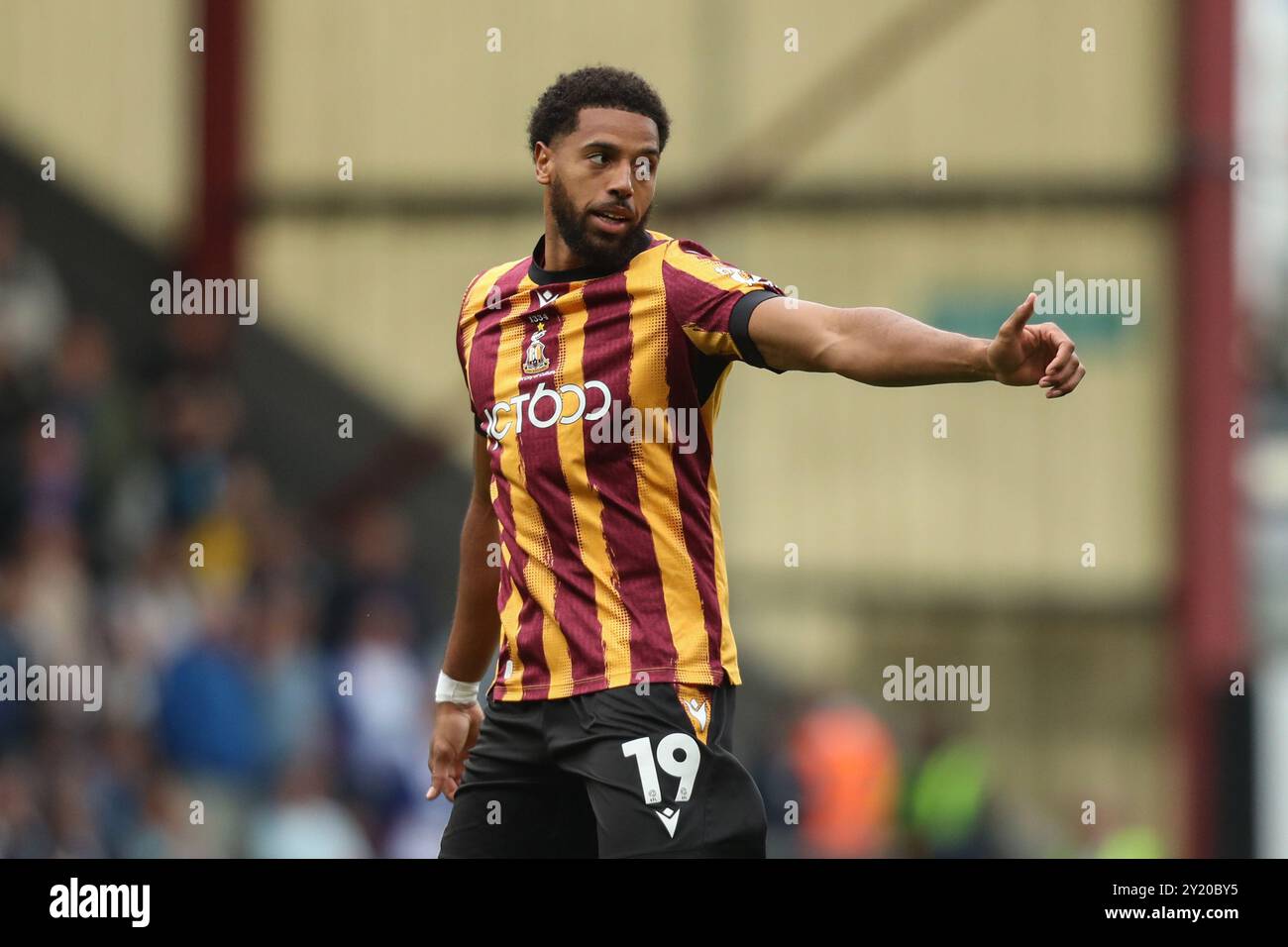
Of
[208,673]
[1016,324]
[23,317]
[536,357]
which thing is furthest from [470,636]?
[23,317]

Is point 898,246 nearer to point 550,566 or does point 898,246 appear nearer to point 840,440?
point 840,440

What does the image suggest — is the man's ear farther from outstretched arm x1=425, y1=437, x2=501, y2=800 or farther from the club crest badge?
outstretched arm x1=425, y1=437, x2=501, y2=800

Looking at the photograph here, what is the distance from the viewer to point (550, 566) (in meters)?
5.00

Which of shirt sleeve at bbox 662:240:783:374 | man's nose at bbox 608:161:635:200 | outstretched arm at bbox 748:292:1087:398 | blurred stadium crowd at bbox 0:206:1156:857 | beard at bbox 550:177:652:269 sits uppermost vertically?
man's nose at bbox 608:161:635:200

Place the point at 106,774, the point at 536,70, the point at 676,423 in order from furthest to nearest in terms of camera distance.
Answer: the point at 536,70 < the point at 106,774 < the point at 676,423

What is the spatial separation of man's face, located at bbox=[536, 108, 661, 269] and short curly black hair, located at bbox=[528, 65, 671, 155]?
2 cm

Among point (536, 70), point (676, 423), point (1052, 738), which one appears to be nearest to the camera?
point (676, 423)

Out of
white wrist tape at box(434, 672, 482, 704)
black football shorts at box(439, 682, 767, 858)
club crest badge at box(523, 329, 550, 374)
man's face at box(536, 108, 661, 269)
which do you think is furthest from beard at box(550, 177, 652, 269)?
white wrist tape at box(434, 672, 482, 704)

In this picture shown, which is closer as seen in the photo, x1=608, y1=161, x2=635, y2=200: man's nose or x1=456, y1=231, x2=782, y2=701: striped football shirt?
x1=456, y1=231, x2=782, y2=701: striped football shirt

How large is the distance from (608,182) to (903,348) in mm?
944

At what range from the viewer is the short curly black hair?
505 centimetres

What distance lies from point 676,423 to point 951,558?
9944mm

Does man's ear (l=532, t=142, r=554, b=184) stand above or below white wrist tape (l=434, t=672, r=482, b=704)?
above

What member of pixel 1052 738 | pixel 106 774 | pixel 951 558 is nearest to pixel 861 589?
pixel 951 558
